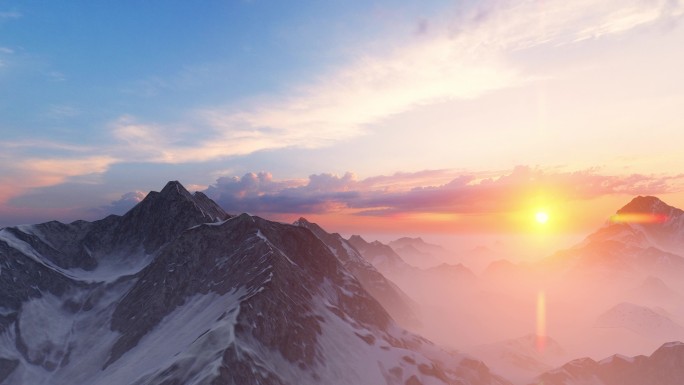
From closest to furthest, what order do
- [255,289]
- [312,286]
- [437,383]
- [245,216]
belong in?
[255,289]
[437,383]
[312,286]
[245,216]

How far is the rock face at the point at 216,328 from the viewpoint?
119m

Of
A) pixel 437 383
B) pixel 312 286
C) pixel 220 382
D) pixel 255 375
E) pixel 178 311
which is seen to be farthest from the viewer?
pixel 312 286

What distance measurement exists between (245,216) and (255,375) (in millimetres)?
100693

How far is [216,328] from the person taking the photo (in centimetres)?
11888

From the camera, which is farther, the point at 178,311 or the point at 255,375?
the point at 178,311

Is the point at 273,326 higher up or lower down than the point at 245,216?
lower down

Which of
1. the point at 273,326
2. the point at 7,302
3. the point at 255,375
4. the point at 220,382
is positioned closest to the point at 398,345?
the point at 273,326

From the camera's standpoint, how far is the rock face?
118938 mm

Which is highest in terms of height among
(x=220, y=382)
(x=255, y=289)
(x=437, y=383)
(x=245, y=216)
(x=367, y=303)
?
(x=245, y=216)

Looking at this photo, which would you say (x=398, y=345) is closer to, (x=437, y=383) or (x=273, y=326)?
(x=437, y=383)

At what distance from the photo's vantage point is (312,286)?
17500 cm

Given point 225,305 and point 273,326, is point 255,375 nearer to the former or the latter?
point 273,326

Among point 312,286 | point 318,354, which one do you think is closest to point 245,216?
point 312,286

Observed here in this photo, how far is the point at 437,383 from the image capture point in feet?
501
